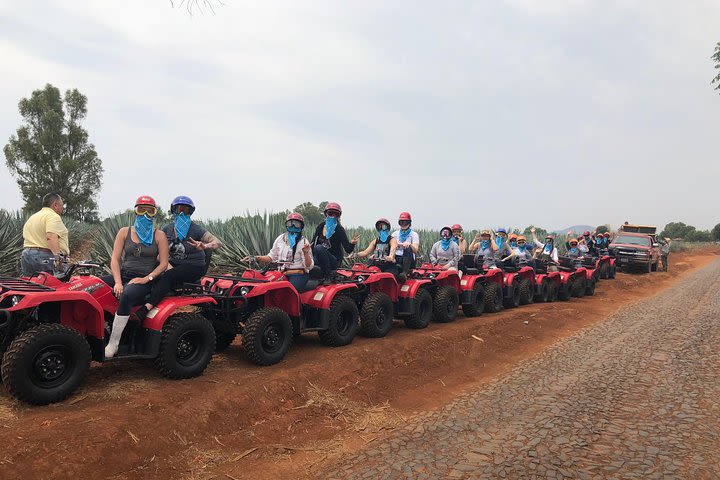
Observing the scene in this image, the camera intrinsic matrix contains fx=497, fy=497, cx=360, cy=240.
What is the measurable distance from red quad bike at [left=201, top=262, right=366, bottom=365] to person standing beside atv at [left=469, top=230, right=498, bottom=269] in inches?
217

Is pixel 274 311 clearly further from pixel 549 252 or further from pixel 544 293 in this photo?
pixel 549 252

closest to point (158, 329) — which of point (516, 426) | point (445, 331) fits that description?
point (516, 426)

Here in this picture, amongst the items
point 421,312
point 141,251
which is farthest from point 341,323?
point 141,251

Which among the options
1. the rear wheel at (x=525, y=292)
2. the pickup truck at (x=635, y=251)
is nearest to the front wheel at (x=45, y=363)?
the rear wheel at (x=525, y=292)

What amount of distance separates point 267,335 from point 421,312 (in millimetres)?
3820

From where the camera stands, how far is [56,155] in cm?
3306

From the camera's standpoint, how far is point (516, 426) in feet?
15.2

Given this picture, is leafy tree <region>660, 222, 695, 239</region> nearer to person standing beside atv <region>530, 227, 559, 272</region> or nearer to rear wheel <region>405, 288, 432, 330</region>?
person standing beside atv <region>530, 227, 559, 272</region>

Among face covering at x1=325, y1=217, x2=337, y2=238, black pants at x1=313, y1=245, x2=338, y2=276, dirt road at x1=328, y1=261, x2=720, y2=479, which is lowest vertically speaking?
dirt road at x1=328, y1=261, x2=720, y2=479

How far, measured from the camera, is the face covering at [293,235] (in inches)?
280

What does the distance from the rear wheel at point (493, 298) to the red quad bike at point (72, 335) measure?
7052 mm

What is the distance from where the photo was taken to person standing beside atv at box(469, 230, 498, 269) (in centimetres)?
1236

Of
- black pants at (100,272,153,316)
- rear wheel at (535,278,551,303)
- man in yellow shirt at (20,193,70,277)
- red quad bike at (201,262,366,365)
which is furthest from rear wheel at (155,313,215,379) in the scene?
rear wheel at (535,278,551,303)

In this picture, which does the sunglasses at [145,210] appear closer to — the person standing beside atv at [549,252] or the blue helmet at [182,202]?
the blue helmet at [182,202]
